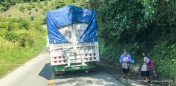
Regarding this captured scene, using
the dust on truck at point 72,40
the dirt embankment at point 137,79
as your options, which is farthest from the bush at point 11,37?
the dirt embankment at point 137,79

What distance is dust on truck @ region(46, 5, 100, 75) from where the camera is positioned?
1358cm

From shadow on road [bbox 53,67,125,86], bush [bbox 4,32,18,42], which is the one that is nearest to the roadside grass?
bush [bbox 4,32,18,42]

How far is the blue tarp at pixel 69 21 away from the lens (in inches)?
547

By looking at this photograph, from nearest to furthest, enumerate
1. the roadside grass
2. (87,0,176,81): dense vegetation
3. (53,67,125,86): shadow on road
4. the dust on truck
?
(87,0,176,81): dense vegetation → (53,67,125,86): shadow on road → the dust on truck → the roadside grass

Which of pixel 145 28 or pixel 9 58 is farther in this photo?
pixel 9 58

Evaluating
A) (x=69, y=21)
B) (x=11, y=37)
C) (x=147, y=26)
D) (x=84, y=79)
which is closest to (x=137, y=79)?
(x=84, y=79)

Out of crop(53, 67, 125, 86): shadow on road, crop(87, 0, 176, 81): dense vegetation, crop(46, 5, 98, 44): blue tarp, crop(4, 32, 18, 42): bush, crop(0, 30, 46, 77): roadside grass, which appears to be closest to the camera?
crop(87, 0, 176, 81): dense vegetation

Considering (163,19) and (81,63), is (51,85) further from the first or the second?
(163,19)

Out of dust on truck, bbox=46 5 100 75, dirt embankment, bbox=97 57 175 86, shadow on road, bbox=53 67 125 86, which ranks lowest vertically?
shadow on road, bbox=53 67 125 86

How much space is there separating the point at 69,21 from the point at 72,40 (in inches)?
42.8

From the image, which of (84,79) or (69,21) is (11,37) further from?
(84,79)

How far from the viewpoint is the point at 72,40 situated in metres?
13.8

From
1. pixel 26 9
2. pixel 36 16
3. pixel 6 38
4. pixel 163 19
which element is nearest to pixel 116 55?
pixel 163 19

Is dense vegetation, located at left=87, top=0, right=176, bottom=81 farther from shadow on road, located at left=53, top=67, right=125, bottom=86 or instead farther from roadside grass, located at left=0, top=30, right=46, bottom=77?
roadside grass, located at left=0, top=30, right=46, bottom=77
